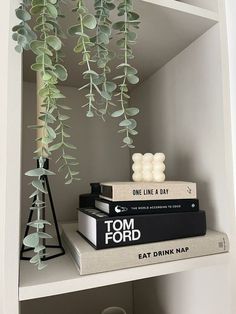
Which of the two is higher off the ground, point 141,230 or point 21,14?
point 21,14

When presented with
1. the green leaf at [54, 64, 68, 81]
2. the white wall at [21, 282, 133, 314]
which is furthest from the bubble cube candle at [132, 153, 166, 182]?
the white wall at [21, 282, 133, 314]

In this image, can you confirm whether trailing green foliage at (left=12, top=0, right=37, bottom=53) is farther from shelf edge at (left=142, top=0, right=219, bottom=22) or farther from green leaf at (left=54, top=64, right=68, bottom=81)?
shelf edge at (left=142, top=0, right=219, bottom=22)

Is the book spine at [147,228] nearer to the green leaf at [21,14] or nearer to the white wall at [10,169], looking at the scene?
the white wall at [10,169]

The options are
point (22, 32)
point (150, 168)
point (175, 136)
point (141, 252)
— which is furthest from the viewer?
point (175, 136)

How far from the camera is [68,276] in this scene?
466 mm


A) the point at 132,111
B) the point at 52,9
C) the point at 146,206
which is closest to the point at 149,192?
the point at 146,206

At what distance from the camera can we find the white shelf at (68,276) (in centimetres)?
44

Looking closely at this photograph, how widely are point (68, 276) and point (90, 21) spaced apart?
440 mm

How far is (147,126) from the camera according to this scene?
3.05 feet

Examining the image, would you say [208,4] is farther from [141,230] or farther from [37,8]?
[141,230]

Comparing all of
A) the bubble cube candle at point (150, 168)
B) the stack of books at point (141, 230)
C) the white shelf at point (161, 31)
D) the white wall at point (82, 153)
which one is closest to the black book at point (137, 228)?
the stack of books at point (141, 230)

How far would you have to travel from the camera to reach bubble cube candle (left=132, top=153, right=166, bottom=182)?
62 centimetres

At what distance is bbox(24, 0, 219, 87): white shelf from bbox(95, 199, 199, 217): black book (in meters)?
0.41

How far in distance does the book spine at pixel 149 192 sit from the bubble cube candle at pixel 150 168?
0.05 m
